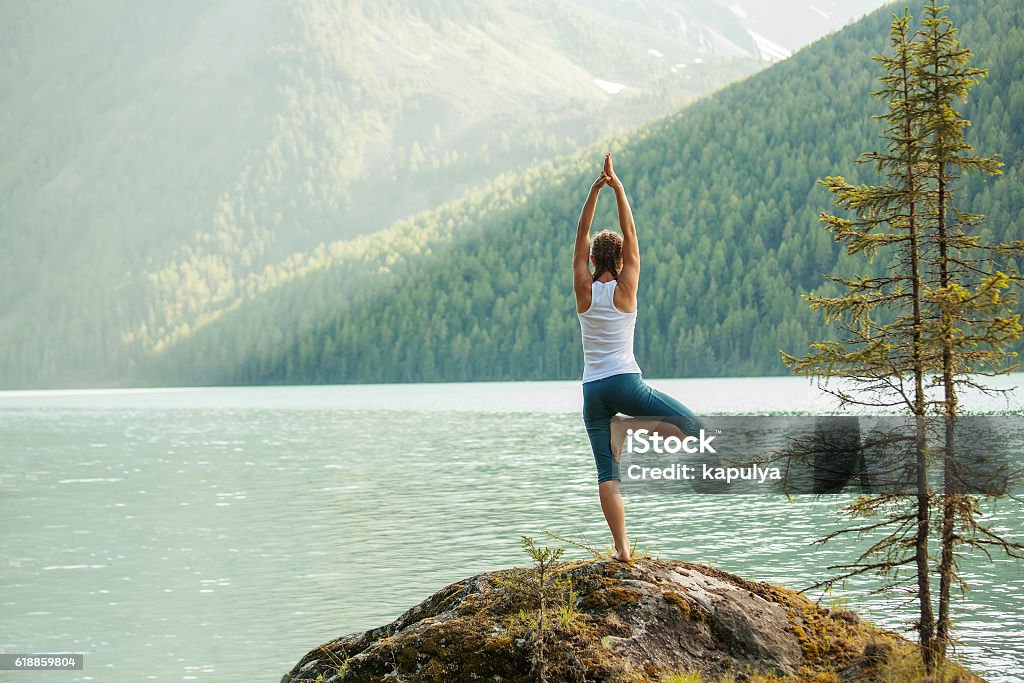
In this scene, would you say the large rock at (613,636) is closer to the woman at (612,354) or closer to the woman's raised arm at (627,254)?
the woman at (612,354)

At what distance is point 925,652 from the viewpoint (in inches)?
433

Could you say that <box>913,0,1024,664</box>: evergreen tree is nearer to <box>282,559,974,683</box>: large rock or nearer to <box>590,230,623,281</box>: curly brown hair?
<box>282,559,974,683</box>: large rock

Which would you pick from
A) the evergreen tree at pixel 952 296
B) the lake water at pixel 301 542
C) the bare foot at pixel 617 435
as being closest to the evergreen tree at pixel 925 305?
the evergreen tree at pixel 952 296

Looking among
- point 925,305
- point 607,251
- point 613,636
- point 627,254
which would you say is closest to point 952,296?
point 925,305

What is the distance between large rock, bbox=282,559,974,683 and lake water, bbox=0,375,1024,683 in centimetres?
463

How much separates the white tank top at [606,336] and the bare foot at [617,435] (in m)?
0.45

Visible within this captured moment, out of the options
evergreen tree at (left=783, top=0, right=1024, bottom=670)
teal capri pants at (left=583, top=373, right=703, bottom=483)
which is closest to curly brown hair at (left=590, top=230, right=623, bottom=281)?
teal capri pants at (left=583, top=373, right=703, bottom=483)

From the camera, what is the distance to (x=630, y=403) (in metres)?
9.93

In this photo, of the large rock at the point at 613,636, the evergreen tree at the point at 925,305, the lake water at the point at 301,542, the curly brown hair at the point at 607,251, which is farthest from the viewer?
the lake water at the point at 301,542

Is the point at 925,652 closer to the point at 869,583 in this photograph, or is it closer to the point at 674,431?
the point at 674,431

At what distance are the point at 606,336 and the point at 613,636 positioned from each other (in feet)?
7.83

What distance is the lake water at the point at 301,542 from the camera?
20.7 metres

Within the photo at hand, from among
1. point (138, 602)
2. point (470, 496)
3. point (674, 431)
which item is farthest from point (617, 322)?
point (470, 496)

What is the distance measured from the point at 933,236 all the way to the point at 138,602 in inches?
741
